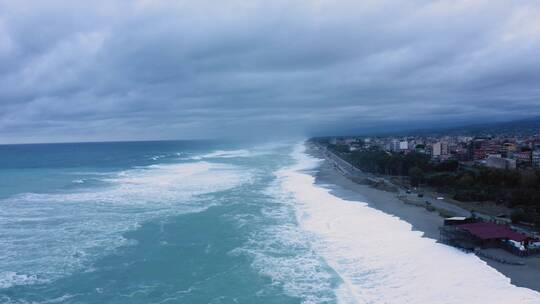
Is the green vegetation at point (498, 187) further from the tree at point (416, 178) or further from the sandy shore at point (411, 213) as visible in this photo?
the sandy shore at point (411, 213)

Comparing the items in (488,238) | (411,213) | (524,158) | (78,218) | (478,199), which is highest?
(524,158)

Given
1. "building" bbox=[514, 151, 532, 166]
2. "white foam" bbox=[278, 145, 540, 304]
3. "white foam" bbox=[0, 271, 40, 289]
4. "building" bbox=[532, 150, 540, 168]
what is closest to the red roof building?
"white foam" bbox=[278, 145, 540, 304]

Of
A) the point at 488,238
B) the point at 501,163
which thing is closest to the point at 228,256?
the point at 488,238

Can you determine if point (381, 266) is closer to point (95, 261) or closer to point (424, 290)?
point (424, 290)

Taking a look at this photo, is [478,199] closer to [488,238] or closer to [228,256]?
[488,238]

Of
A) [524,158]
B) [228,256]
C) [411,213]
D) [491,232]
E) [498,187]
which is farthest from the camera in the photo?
[524,158]


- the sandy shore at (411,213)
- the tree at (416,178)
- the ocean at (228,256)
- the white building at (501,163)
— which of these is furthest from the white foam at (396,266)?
the white building at (501,163)

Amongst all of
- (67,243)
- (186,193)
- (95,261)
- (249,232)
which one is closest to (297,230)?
(249,232)
